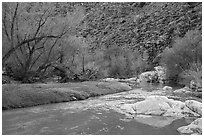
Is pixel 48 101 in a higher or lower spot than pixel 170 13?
lower

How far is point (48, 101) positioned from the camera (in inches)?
878

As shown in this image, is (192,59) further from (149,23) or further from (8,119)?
(149,23)

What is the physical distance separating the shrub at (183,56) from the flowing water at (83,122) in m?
32.2

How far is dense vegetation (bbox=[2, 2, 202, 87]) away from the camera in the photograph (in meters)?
30.9

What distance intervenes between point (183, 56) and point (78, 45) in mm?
19686

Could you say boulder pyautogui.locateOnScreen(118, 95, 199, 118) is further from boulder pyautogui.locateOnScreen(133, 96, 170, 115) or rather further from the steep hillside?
the steep hillside

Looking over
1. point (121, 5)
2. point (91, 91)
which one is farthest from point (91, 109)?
point (121, 5)

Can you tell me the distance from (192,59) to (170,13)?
69656mm

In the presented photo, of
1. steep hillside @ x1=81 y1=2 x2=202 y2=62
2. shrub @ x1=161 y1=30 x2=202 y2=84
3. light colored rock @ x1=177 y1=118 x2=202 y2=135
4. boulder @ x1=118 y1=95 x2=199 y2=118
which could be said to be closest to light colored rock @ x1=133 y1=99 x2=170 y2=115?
boulder @ x1=118 y1=95 x2=199 y2=118

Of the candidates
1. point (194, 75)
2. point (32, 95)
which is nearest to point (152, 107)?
point (32, 95)

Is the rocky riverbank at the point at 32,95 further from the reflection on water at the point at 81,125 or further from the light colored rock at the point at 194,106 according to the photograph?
the light colored rock at the point at 194,106

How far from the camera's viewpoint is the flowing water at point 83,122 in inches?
500

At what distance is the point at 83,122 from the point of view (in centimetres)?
1462

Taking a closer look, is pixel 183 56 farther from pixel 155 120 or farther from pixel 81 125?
pixel 81 125
